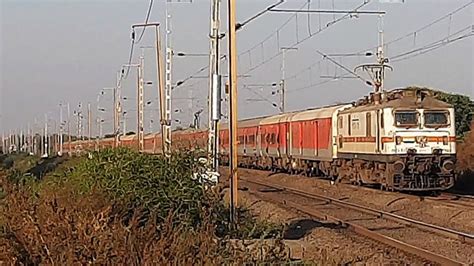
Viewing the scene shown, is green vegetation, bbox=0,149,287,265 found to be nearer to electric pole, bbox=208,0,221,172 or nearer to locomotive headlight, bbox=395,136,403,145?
electric pole, bbox=208,0,221,172

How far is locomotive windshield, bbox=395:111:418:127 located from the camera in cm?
2620

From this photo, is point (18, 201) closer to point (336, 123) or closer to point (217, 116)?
point (217, 116)

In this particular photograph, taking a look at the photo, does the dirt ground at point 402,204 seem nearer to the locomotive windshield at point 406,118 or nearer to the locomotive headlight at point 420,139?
the locomotive headlight at point 420,139

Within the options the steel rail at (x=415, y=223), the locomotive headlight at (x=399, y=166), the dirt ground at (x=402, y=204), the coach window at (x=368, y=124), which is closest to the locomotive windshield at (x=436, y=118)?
the locomotive headlight at (x=399, y=166)

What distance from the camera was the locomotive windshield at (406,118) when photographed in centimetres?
2620

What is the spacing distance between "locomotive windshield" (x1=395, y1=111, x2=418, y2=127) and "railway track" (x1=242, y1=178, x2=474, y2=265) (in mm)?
3147

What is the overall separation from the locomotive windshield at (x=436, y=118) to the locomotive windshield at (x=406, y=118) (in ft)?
1.20

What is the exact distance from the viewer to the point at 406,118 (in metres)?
26.3

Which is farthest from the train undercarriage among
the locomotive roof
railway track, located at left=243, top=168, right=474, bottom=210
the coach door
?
the coach door

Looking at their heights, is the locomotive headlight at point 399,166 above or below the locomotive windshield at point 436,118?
below

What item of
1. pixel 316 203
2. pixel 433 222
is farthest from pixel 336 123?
pixel 433 222

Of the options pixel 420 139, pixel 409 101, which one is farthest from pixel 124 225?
pixel 409 101

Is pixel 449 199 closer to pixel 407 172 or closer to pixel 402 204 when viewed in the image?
pixel 407 172

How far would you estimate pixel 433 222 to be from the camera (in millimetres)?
20172
